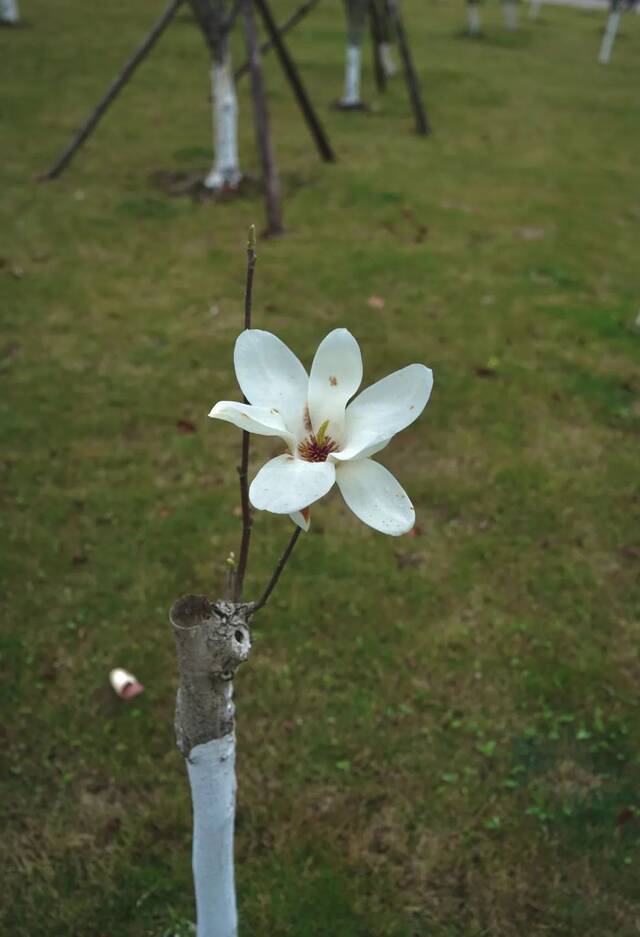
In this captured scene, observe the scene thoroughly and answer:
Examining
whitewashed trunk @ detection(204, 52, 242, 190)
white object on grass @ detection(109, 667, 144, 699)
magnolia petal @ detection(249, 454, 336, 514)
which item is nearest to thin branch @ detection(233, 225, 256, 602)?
magnolia petal @ detection(249, 454, 336, 514)

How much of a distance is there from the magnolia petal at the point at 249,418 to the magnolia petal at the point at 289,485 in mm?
42

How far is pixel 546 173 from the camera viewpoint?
7.16 m

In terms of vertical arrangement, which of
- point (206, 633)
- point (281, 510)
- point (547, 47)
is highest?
point (281, 510)

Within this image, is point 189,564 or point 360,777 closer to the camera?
point 360,777

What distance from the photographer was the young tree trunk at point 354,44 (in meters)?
7.99

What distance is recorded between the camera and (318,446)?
1.13 m

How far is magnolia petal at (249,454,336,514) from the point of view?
952 mm

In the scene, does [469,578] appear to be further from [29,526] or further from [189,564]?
[29,526]

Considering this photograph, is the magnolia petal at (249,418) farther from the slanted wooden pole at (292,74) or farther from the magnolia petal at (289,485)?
the slanted wooden pole at (292,74)

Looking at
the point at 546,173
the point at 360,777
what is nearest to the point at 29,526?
the point at 360,777

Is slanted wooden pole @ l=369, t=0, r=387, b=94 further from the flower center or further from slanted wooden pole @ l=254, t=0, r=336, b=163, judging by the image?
the flower center

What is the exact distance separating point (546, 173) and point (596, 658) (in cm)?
567

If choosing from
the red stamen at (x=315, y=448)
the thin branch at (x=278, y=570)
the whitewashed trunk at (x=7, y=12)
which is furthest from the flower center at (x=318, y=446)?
→ the whitewashed trunk at (x=7, y=12)

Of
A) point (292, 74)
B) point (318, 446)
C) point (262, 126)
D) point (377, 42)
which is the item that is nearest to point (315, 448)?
point (318, 446)
